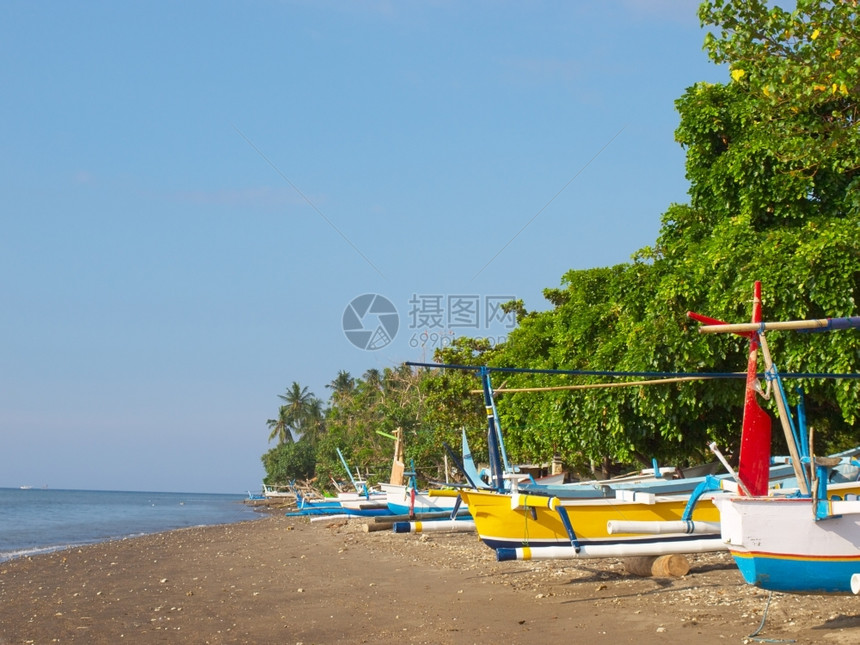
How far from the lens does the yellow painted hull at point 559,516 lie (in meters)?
12.4

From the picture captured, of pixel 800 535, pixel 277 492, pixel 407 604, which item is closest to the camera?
pixel 800 535

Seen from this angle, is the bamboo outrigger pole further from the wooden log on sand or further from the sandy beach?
the wooden log on sand

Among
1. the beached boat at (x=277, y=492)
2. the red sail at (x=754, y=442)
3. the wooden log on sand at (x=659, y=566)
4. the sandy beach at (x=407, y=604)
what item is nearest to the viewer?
the red sail at (x=754, y=442)

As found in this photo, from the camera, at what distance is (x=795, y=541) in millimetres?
8219

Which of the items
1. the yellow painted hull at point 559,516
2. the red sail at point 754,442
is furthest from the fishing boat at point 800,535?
the yellow painted hull at point 559,516

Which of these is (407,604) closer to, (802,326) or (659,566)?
(659,566)

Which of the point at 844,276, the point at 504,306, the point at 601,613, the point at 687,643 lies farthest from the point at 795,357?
the point at 504,306

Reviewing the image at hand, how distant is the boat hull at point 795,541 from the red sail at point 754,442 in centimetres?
53

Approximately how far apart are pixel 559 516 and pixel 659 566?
1.56 meters

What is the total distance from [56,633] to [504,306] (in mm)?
23606

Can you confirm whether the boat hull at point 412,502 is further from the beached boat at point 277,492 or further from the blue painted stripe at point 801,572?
the beached boat at point 277,492

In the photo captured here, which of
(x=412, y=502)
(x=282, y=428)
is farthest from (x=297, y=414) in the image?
(x=412, y=502)

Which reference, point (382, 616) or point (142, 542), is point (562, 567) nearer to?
point (382, 616)

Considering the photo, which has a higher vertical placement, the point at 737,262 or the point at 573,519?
the point at 737,262
